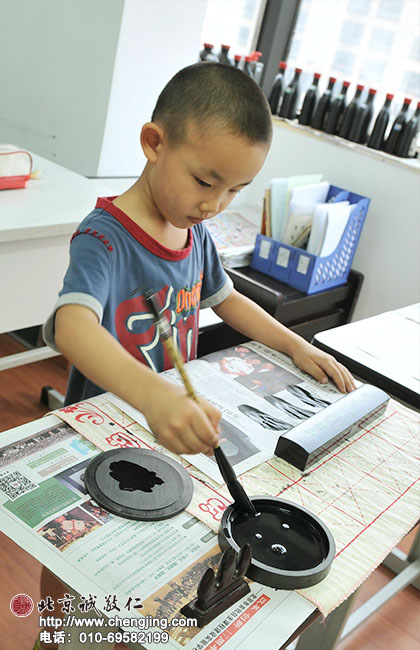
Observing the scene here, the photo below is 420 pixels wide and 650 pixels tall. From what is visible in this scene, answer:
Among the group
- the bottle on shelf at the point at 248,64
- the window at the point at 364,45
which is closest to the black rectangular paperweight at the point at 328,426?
the bottle on shelf at the point at 248,64

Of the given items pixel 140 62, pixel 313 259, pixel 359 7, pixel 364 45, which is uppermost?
pixel 359 7

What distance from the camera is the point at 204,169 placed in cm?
103

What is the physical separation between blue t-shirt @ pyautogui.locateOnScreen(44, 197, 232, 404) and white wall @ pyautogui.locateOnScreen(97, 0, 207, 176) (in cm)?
126

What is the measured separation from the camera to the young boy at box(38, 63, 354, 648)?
863 millimetres

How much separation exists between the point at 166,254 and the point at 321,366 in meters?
0.40

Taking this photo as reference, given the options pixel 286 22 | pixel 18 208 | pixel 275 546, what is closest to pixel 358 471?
pixel 275 546

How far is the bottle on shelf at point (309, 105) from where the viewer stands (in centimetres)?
286

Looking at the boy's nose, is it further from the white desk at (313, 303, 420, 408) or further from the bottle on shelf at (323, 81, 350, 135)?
the bottle on shelf at (323, 81, 350, 135)

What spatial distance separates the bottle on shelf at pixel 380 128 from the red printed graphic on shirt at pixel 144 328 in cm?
173

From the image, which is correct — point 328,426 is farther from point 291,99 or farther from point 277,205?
point 291,99

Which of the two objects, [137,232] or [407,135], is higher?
[407,135]

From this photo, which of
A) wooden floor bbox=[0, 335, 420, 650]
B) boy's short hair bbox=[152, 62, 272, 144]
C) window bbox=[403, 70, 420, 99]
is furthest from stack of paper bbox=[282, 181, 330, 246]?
boy's short hair bbox=[152, 62, 272, 144]

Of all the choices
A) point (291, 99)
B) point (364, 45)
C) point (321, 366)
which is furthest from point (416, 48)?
point (321, 366)

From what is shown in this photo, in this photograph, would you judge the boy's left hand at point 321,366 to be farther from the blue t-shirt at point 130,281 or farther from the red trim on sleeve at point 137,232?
the red trim on sleeve at point 137,232
